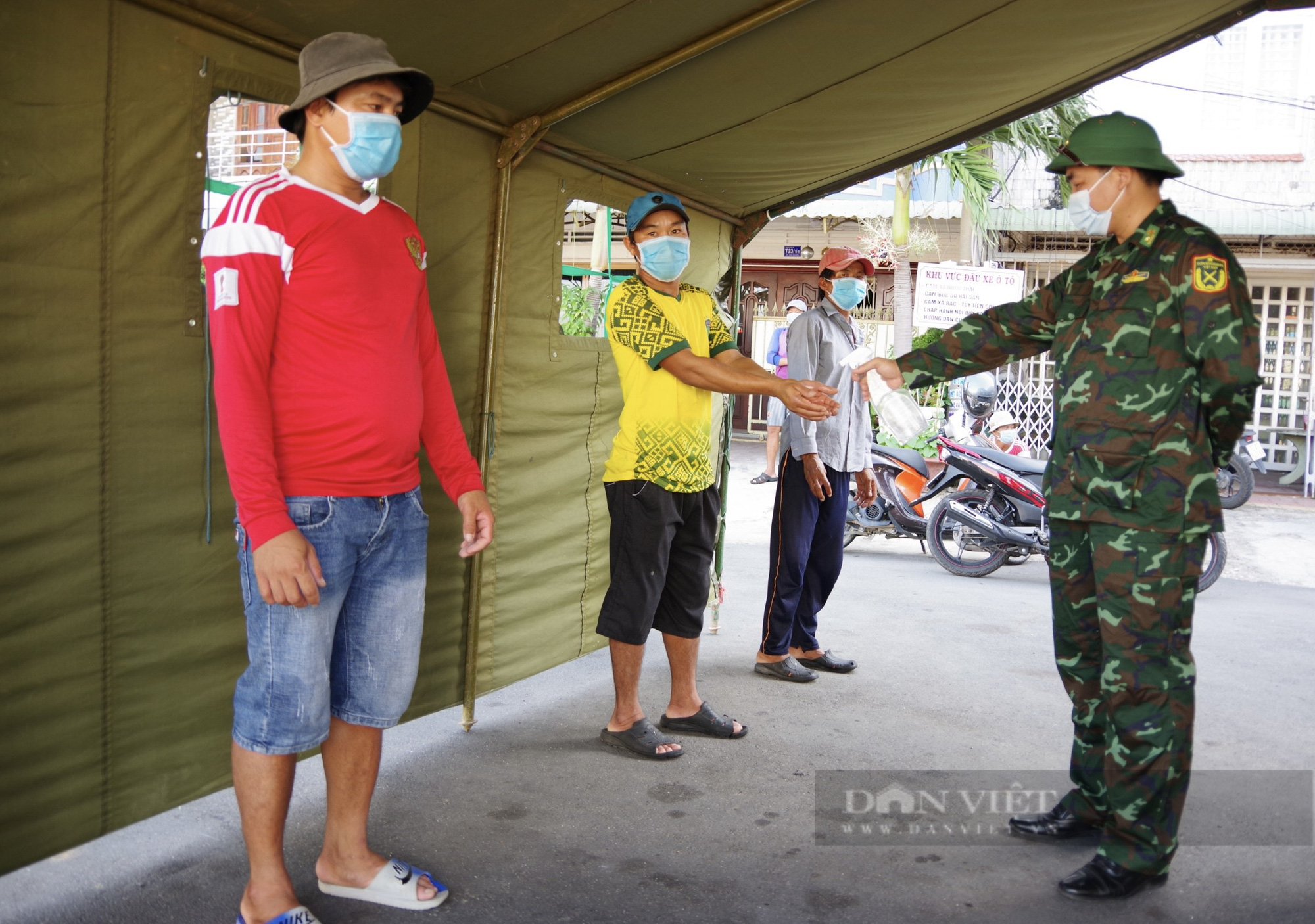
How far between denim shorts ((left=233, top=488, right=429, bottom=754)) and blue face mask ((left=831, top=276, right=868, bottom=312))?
8.35 feet

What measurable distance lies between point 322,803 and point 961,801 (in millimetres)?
1839

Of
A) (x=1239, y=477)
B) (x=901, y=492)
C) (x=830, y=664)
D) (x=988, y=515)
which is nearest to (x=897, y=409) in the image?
(x=830, y=664)

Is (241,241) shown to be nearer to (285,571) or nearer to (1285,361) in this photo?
(285,571)

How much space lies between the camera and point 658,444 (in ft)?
10.8

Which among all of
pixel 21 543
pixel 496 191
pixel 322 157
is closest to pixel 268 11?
pixel 322 157

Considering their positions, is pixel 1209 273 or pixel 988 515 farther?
pixel 988 515

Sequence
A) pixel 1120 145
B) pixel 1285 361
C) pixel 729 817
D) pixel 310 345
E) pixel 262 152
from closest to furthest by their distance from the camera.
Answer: pixel 310 345, pixel 1120 145, pixel 729 817, pixel 262 152, pixel 1285 361

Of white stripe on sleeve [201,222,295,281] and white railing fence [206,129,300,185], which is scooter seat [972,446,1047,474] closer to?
white railing fence [206,129,300,185]

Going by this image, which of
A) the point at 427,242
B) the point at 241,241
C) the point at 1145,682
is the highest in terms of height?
the point at 427,242

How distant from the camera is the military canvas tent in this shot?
213 centimetres

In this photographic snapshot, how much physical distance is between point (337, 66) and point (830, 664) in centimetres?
324

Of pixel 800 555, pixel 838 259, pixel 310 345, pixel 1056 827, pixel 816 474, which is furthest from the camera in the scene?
pixel 838 259

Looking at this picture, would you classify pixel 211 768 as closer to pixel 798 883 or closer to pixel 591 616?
pixel 798 883

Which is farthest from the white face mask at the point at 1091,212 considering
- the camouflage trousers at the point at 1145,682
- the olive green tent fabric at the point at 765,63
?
the olive green tent fabric at the point at 765,63
